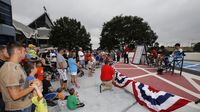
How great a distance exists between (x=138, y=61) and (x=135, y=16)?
3903 centimetres

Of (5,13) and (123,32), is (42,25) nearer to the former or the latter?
(123,32)

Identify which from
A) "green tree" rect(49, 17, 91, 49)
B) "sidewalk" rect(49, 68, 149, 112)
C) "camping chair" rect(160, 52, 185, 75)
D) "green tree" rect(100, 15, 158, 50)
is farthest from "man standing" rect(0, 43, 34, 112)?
"green tree" rect(100, 15, 158, 50)

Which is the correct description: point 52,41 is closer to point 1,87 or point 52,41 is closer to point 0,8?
point 0,8

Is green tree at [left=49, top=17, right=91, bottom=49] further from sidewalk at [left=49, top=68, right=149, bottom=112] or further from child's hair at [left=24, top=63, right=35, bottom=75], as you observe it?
child's hair at [left=24, top=63, right=35, bottom=75]

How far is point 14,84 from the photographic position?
8.13ft

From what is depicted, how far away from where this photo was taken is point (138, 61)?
59.6ft

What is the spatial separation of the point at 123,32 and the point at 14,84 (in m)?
50.2

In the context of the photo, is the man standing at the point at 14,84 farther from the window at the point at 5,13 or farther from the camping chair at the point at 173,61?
the camping chair at the point at 173,61

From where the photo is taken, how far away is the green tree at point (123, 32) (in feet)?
168

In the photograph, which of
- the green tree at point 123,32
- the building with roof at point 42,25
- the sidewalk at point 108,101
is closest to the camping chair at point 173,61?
the sidewalk at point 108,101

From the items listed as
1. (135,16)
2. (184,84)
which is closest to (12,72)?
(184,84)

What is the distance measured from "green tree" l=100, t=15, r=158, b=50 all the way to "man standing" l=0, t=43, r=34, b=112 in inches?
1922

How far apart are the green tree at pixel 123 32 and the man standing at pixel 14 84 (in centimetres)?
4882

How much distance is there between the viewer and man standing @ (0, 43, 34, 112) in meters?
2.47
